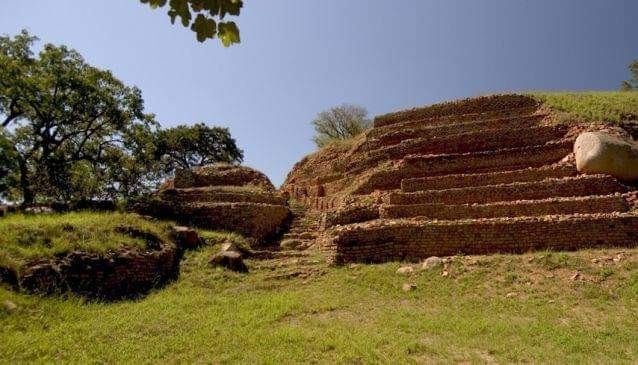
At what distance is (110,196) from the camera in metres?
14.2

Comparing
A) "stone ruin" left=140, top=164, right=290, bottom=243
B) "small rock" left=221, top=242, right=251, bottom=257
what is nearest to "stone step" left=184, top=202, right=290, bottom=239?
"stone ruin" left=140, top=164, right=290, bottom=243

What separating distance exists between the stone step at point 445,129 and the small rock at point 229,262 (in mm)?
10378

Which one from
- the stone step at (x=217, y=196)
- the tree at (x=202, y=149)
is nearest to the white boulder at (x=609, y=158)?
the stone step at (x=217, y=196)

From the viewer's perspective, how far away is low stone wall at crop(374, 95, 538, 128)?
18.2 meters

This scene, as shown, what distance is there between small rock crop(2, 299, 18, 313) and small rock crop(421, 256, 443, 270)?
7.36 meters

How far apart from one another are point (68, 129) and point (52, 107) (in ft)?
4.10

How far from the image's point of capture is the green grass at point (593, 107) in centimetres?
1497

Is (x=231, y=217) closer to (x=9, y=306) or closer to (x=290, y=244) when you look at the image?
(x=290, y=244)

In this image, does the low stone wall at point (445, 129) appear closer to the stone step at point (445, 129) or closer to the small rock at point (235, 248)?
the stone step at point (445, 129)

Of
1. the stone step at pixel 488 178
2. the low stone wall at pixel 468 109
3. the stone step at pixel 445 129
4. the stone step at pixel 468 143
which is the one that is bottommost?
the stone step at pixel 488 178

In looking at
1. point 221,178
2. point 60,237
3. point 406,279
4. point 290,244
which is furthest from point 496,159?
point 60,237

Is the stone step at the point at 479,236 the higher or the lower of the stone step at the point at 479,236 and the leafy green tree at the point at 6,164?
the lower

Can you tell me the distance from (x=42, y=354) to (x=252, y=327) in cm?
266

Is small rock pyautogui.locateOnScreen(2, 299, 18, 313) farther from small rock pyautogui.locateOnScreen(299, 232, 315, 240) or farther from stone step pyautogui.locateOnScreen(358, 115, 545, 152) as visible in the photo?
stone step pyautogui.locateOnScreen(358, 115, 545, 152)
